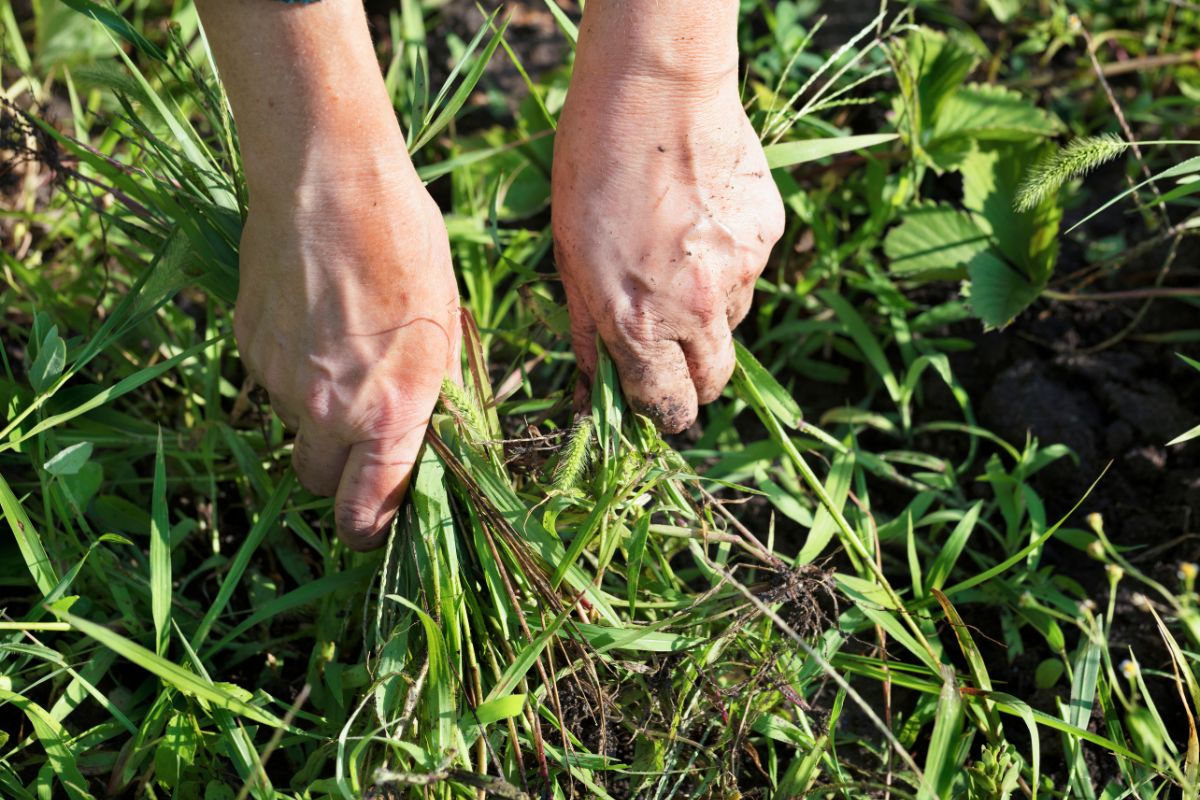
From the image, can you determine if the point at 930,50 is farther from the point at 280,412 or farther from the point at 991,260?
the point at 280,412

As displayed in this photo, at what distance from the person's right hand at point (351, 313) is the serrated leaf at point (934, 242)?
974 millimetres

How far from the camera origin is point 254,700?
1.29m

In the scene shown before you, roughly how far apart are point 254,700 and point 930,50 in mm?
1703

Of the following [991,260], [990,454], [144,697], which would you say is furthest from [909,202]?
[144,697]

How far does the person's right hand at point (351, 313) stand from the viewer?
1165 mm

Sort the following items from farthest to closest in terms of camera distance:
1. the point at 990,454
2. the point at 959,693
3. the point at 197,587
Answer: the point at 990,454, the point at 197,587, the point at 959,693

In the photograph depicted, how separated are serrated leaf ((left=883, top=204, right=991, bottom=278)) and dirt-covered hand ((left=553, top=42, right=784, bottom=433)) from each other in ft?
2.09

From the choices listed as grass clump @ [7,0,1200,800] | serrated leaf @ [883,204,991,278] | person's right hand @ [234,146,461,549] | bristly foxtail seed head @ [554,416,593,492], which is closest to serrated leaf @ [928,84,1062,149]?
grass clump @ [7,0,1200,800]

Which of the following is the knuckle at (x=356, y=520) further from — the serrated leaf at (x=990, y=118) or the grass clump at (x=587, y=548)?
the serrated leaf at (x=990, y=118)

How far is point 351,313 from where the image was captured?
1.20 metres

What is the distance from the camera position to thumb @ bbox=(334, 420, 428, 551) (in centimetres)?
133

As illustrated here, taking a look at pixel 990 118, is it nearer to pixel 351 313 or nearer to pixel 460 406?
pixel 460 406

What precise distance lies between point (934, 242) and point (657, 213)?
856 millimetres

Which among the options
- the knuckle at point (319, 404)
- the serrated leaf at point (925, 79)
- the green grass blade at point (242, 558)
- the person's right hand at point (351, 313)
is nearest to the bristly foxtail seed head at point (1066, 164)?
the serrated leaf at point (925, 79)
